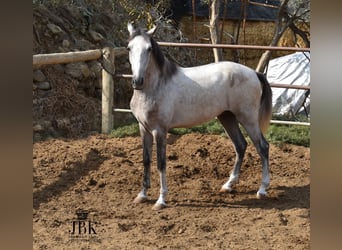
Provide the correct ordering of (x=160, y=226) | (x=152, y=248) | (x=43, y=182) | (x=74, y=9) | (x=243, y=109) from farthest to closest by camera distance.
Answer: (x=74, y=9), (x=43, y=182), (x=243, y=109), (x=160, y=226), (x=152, y=248)

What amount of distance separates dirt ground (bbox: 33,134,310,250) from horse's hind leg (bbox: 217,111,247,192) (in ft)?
0.32

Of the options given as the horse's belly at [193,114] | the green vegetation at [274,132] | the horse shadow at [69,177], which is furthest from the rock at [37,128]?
the horse's belly at [193,114]

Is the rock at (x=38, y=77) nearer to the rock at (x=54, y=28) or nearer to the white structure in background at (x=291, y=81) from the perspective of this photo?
the rock at (x=54, y=28)

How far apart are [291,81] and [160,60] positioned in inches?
131

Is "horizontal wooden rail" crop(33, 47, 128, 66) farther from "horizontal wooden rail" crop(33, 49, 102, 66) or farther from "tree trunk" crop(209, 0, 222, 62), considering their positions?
"tree trunk" crop(209, 0, 222, 62)

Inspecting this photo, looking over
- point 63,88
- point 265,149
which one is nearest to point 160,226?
point 265,149

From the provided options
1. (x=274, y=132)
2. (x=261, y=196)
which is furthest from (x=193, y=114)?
(x=274, y=132)

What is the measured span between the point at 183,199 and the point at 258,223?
0.66 metres

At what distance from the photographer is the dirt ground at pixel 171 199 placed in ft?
9.79

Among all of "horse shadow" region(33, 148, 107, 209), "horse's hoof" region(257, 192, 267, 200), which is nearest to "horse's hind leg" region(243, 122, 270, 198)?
"horse's hoof" region(257, 192, 267, 200)

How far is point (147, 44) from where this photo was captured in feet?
10.6

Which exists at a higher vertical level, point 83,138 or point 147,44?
point 147,44

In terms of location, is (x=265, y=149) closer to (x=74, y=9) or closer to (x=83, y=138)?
(x=83, y=138)

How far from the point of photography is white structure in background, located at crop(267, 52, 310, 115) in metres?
5.88
